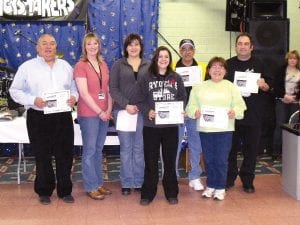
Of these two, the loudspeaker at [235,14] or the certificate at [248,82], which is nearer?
the certificate at [248,82]

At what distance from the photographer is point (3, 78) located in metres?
5.96

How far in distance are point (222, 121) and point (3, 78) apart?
10.2 ft

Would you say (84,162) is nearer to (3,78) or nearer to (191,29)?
(3,78)

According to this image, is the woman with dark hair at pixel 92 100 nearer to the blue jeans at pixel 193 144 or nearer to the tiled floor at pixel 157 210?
the tiled floor at pixel 157 210

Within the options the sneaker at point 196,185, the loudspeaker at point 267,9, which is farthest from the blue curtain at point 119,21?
the sneaker at point 196,185

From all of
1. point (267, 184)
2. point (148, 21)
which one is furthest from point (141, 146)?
point (148, 21)

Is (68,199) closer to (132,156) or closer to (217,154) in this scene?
(132,156)

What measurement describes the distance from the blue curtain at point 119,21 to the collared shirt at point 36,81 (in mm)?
2820

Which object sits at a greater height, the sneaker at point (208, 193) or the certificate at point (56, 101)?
the certificate at point (56, 101)

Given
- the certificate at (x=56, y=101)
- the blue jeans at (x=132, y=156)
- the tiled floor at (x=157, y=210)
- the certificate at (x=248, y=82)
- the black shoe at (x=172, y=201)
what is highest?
the certificate at (x=248, y=82)

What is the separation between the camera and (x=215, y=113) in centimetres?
417

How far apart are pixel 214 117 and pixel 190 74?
61cm

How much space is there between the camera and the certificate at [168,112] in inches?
160

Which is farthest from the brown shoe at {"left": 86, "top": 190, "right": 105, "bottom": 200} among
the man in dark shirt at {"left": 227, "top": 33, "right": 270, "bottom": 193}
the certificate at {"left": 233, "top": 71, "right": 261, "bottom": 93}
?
the certificate at {"left": 233, "top": 71, "right": 261, "bottom": 93}
